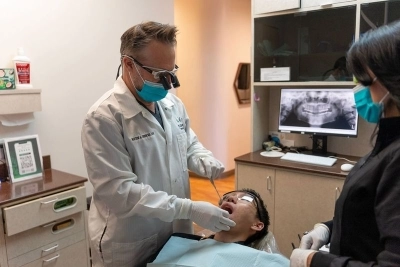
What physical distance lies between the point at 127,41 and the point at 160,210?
2.24 feet

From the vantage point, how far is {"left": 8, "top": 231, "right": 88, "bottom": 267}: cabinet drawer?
6.13 feet

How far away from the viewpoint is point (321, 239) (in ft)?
4.02

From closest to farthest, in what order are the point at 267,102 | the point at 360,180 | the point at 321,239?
the point at 360,180 < the point at 321,239 < the point at 267,102

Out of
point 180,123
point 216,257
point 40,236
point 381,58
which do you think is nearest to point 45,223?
point 40,236

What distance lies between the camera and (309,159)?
255cm

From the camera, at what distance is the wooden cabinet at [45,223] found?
1.81 m

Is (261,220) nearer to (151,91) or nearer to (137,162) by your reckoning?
(137,162)

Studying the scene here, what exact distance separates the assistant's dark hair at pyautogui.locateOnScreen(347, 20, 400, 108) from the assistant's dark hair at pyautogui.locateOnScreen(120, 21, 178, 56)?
2.48 feet

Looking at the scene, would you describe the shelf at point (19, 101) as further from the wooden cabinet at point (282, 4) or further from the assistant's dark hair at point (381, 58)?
the assistant's dark hair at point (381, 58)

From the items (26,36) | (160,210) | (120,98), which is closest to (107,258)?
(160,210)

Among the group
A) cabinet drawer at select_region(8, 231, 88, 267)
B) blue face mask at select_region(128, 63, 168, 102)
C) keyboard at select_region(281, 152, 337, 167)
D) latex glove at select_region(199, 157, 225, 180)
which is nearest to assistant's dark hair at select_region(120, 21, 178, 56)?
blue face mask at select_region(128, 63, 168, 102)

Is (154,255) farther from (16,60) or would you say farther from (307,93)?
(307,93)

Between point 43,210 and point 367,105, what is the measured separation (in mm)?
1722

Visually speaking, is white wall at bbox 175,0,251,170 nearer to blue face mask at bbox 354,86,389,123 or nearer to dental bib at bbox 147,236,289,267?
dental bib at bbox 147,236,289,267
